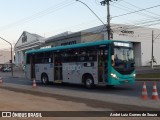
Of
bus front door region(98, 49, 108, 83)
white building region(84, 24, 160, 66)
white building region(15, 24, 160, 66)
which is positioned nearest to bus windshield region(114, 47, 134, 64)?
bus front door region(98, 49, 108, 83)

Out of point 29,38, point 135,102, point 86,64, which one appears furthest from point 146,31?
point 135,102

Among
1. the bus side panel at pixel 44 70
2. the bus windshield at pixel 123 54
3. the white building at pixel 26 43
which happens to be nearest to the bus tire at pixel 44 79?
the bus side panel at pixel 44 70

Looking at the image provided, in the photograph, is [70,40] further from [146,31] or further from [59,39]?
[146,31]

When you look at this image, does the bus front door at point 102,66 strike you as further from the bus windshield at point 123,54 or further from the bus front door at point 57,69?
the bus front door at point 57,69

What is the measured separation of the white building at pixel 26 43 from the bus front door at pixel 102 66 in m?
61.2

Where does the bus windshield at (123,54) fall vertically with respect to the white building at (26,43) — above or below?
below

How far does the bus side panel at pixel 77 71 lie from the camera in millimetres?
20750

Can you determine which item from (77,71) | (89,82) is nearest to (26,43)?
(77,71)

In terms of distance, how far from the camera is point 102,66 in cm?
2017

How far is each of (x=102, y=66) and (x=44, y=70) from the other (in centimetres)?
797

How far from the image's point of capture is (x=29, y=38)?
9406cm

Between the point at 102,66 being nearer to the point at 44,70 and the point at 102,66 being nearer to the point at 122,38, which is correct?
the point at 44,70

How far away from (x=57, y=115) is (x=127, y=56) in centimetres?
1049

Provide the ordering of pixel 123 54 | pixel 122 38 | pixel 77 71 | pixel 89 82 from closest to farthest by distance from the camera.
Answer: pixel 123 54
pixel 89 82
pixel 77 71
pixel 122 38
